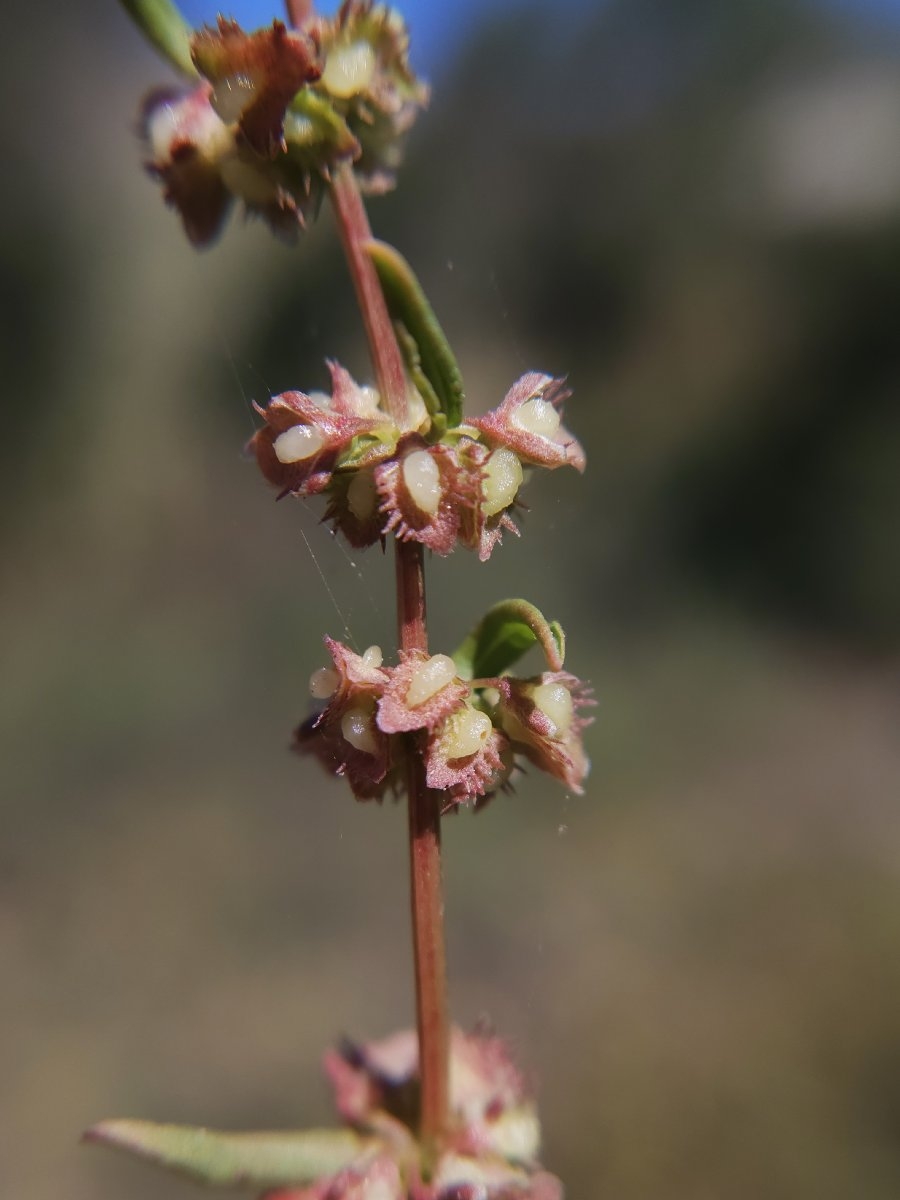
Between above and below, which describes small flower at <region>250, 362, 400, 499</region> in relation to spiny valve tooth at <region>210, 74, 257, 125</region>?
below

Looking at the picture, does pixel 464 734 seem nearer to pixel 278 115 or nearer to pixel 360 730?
pixel 360 730

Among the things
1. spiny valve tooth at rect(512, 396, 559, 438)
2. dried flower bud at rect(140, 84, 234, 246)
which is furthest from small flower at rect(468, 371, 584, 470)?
dried flower bud at rect(140, 84, 234, 246)

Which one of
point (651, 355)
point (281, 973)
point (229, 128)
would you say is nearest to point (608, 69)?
point (651, 355)

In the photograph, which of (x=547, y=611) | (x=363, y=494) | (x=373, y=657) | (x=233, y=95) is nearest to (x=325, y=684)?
(x=373, y=657)

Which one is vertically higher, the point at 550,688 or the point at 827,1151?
the point at 550,688

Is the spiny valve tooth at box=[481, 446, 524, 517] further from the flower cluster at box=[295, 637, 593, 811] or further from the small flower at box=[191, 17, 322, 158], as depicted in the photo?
the small flower at box=[191, 17, 322, 158]

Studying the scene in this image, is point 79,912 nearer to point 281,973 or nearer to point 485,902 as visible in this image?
point 281,973
